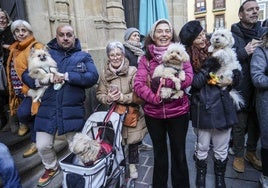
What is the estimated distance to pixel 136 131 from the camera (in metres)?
3.18

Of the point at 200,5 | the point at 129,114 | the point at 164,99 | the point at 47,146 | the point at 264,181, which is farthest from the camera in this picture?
the point at 200,5

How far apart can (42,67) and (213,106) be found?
1.96 meters

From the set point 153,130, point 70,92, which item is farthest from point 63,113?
point 153,130

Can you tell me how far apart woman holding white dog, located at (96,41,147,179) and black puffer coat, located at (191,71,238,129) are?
84 centimetres

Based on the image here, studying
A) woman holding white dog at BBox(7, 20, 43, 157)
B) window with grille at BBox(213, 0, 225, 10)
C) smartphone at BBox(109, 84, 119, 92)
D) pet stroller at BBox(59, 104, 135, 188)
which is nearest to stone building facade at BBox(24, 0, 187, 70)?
woman holding white dog at BBox(7, 20, 43, 157)

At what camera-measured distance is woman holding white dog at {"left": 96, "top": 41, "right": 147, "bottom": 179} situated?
2964mm

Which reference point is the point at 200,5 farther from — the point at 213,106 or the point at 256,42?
the point at 213,106

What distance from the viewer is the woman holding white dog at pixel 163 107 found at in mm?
2514

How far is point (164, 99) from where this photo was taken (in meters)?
2.47

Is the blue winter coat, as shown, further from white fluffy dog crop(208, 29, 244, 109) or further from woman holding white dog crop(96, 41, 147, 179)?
white fluffy dog crop(208, 29, 244, 109)

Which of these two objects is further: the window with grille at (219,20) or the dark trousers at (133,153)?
Answer: the window with grille at (219,20)

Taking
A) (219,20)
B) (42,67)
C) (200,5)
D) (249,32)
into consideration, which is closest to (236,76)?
(249,32)

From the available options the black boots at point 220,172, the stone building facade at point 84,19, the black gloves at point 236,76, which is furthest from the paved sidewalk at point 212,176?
the stone building facade at point 84,19

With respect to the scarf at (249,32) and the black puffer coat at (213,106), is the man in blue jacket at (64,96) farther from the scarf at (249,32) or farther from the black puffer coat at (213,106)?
the scarf at (249,32)
